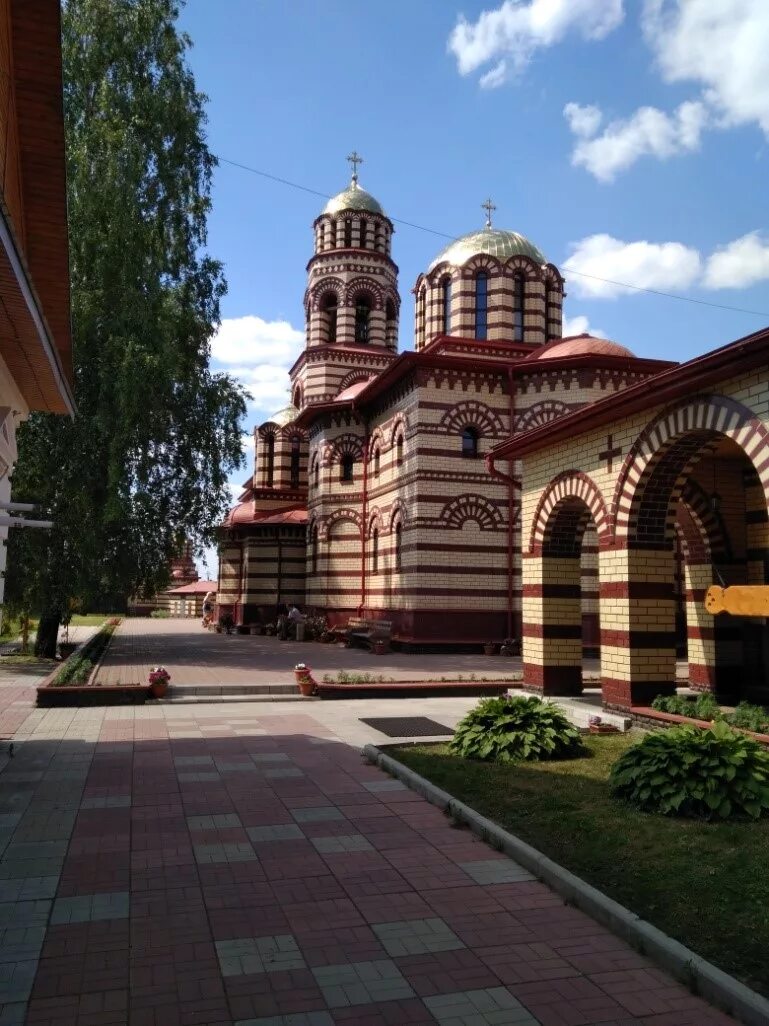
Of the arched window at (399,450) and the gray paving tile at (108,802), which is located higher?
the arched window at (399,450)

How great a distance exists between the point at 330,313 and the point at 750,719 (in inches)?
1100

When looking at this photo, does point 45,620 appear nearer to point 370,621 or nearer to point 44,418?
point 44,418

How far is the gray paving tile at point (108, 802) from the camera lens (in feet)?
23.2

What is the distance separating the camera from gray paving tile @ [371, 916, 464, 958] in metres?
4.38

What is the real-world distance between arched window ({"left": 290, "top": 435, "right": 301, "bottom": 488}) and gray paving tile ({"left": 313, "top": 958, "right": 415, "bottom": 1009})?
1243 inches

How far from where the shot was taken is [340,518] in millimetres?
28156

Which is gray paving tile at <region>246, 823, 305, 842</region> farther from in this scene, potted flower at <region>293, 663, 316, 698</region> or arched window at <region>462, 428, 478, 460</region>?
arched window at <region>462, 428, 478, 460</region>

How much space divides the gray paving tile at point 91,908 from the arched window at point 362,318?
1197 inches

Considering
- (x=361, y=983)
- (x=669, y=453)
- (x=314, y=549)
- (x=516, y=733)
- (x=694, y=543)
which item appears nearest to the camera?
(x=361, y=983)

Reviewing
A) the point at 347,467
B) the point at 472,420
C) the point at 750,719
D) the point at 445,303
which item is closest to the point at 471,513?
the point at 472,420

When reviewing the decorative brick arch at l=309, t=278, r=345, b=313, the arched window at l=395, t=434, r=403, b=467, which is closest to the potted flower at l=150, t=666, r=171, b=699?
the arched window at l=395, t=434, r=403, b=467

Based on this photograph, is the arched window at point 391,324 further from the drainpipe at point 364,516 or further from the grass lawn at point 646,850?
the grass lawn at point 646,850

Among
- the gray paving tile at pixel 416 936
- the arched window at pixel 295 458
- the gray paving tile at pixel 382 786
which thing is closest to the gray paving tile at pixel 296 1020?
the gray paving tile at pixel 416 936

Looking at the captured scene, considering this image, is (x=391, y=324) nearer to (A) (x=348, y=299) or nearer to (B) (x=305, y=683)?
(A) (x=348, y=299)
